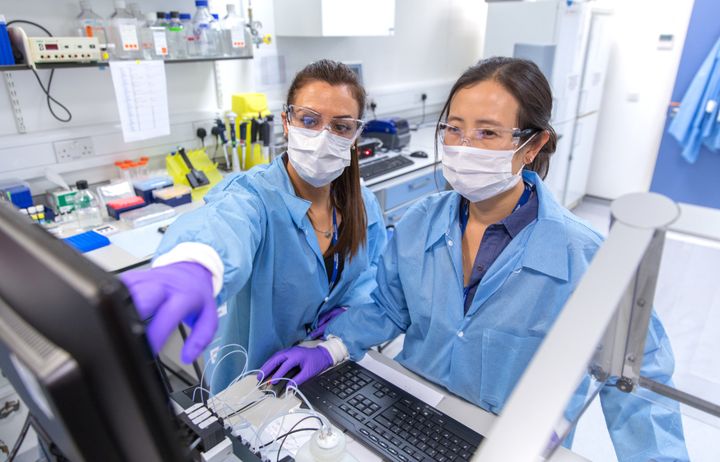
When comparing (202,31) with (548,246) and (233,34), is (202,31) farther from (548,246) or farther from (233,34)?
(548,246)

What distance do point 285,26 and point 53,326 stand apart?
2.83 meters

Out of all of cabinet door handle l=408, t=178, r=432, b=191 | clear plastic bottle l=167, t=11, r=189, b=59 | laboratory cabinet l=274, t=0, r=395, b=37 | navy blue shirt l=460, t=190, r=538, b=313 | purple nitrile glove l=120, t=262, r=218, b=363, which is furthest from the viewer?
cabinet door handle l=408, t=178, r=432, b=191

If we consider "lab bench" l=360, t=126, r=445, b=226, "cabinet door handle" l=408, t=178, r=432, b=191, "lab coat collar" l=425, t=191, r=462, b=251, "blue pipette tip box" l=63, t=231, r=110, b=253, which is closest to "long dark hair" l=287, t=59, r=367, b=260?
"lab coat collar" l=425, t=191, r=462, b=251

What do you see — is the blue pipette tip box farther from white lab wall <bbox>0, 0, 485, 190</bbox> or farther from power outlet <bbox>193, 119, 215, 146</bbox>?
power outlet <bbox>193, 119, 215, 146</bbox>

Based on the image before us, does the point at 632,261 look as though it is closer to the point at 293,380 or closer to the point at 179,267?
the point at 179,267

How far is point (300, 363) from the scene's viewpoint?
3.47 ft

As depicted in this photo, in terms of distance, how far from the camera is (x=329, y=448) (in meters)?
0.78

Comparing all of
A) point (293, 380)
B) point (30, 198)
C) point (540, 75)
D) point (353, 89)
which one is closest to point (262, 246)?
point (293, 380)

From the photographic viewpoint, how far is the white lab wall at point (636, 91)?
3.92 m

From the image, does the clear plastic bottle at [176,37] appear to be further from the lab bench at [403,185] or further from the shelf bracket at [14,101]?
the lab bench at [403,185]

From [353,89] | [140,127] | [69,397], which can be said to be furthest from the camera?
[140,127]

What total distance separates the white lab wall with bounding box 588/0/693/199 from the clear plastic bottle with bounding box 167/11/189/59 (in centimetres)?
364

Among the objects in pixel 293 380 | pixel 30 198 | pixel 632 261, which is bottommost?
pixel 293 380

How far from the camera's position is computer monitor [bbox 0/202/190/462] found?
1.11 ft
